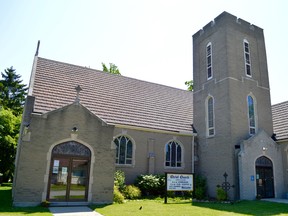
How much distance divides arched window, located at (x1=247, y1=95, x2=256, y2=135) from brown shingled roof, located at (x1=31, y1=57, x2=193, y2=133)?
489cm

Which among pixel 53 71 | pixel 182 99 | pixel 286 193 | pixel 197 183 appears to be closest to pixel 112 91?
pixel 53 71

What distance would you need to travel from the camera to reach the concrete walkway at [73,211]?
36.5 ft

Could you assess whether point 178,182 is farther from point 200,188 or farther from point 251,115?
point 251,115

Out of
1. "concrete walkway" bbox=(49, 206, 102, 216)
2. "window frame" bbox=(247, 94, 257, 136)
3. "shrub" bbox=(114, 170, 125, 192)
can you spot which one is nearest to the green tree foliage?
"shrub" bbox=(114, 170, 125, 192)

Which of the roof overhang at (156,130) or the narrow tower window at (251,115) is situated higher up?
the narrow tower window at (251,115)

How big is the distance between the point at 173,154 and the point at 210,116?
4.44m

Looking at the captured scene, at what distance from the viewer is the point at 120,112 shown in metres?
20.2

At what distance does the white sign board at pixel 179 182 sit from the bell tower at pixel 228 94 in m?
3.28

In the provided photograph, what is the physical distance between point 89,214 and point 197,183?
1060cm

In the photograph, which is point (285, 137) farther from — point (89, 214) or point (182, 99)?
point (89, 214)

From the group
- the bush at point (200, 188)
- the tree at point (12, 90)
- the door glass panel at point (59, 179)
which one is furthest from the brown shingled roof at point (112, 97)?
the tree at point (12, 90)

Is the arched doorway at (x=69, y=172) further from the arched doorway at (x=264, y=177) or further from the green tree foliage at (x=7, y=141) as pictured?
the green tree foliage at (x=7, y=141)

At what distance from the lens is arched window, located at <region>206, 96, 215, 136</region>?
20.9 meters

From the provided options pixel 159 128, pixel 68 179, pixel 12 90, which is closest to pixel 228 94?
pixel 159 128
